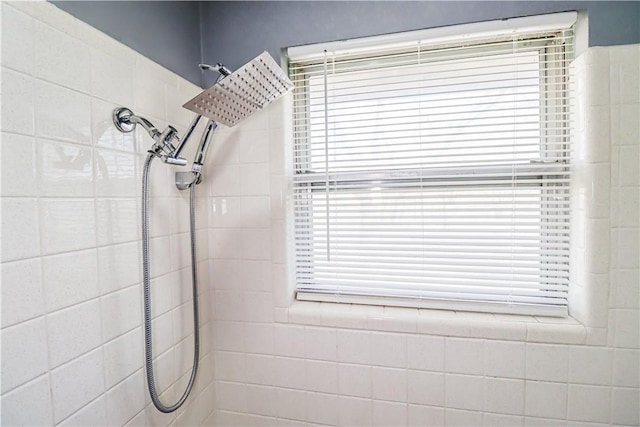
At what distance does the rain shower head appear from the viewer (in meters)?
0.71

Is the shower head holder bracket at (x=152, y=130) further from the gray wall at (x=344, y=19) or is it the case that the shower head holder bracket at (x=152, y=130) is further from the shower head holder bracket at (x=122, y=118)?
the gray wall at (x=344, y=19)

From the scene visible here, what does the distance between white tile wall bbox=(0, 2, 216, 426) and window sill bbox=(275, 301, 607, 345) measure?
1.72 feet

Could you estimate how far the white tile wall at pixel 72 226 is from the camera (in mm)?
543

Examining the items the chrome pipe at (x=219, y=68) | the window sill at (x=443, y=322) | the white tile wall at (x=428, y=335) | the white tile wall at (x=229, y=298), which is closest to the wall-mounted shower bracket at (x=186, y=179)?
the white tile wall at (x=229, y=298)

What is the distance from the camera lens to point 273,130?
1071mm

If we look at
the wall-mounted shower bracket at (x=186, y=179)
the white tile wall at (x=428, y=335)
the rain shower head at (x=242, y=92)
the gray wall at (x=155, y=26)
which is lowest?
the white tile wall at (x=428, y=335)

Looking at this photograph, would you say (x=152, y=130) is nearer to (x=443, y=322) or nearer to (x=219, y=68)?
(x=219, y=68)

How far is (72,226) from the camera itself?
64 cm

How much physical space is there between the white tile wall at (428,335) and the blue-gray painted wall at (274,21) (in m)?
0.16

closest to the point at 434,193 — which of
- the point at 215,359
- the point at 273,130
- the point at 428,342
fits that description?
the point at 428,342

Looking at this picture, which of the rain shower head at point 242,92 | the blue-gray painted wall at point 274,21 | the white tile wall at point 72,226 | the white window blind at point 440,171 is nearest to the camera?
the white tile wall at point 72,226

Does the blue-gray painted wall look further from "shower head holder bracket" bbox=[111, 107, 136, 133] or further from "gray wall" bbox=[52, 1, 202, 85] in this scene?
"shower head holder bracket" bbox=[111, 107, 136, 133]

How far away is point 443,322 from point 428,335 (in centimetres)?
7

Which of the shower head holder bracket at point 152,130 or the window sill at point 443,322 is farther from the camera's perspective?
the window sill at point 443,322
